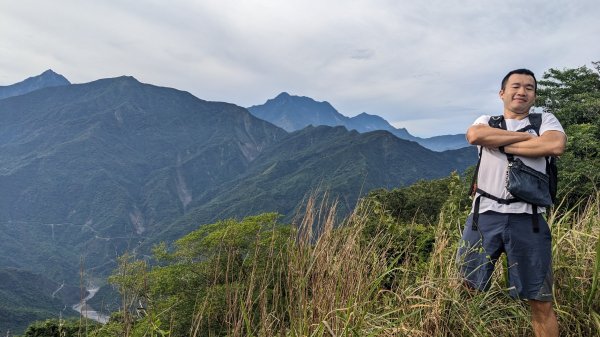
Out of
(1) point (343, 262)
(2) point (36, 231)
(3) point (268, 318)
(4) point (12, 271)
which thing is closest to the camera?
(3) point (268, 318)

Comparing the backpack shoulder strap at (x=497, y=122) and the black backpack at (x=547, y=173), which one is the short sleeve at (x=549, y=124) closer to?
the black backpack at (x=547, y=173)

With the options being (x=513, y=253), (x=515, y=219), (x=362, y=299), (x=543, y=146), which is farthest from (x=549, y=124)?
(x=362, y=299)

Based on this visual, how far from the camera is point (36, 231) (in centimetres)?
19275

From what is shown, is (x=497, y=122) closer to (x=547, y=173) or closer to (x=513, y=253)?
(x=547, y=173)

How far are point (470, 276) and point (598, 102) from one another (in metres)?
24.1

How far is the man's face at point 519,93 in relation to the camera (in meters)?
2.34

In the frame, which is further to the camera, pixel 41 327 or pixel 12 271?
pixel 12 271

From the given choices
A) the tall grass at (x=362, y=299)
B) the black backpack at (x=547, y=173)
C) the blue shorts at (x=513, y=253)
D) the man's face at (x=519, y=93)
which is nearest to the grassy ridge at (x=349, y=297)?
the tall grass at (x=362, y=299)

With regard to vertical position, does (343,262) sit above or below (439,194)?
above

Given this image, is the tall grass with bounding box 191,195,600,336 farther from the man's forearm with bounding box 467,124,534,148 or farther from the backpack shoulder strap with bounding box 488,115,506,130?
the backpack shoulder strap with bounding box 488,115,506,130

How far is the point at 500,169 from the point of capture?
229cm

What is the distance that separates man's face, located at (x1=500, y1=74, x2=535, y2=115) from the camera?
2336mm

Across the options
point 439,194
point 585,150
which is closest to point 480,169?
point 585,150

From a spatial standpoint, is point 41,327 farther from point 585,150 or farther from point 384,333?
point 585,150
